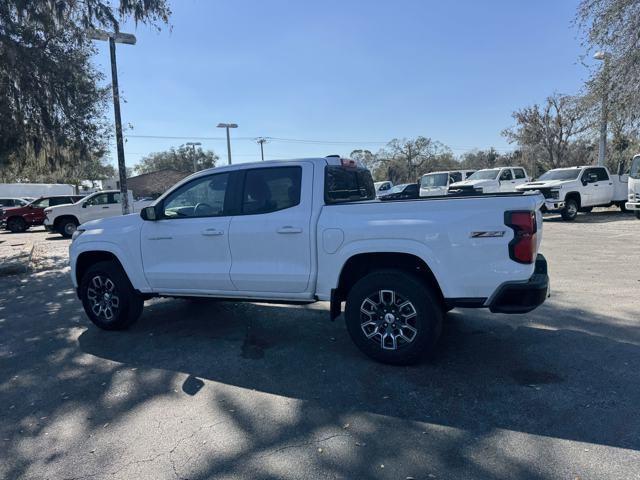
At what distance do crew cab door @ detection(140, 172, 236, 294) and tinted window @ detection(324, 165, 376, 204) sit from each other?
1.10 m

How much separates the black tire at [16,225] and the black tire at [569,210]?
80.6 ft

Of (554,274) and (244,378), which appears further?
(554,274)

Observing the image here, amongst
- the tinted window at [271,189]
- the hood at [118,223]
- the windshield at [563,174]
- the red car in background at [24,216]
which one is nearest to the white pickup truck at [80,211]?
the red car in background at [24,216]

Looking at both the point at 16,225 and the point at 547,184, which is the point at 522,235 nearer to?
the point at 547,184

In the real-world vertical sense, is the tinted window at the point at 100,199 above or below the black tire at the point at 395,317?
above

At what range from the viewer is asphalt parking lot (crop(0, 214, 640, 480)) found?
2.92 metres

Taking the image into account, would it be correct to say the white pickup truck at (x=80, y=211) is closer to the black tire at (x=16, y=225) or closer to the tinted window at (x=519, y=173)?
the black tire at (x=16, y=225)

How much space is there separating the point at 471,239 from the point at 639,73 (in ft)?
35.9

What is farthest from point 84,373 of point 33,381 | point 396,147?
point 396,147

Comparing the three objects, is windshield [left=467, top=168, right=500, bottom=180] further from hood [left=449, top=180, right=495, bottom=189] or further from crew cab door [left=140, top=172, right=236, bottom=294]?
crew cab door [left=140, top=172, right=236, bottom=294]

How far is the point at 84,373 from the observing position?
4488mm

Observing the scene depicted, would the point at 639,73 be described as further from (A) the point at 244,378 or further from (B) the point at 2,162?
(B) the point at 2,162

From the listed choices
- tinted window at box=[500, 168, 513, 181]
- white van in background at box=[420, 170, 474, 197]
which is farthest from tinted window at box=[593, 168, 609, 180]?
white van in background at box=[420, 170, 474, 197]

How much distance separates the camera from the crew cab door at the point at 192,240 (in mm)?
5000
